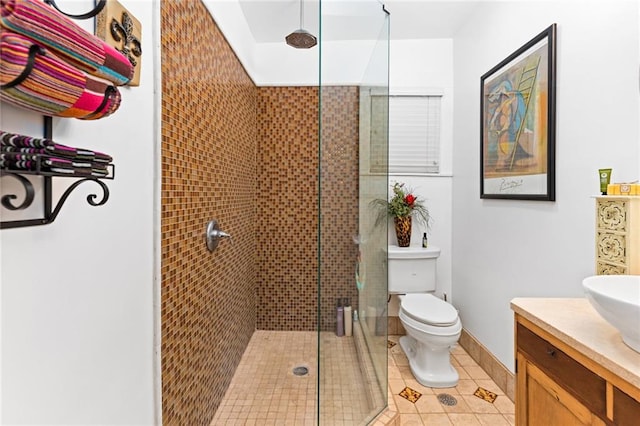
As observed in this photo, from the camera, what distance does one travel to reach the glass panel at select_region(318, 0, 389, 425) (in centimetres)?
154

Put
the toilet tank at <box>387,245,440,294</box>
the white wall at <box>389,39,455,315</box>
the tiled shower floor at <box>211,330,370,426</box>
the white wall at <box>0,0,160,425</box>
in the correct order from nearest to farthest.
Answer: the white wall at <box>0,0,160,425</box>
the tiled shower floor at <box>211,330,370,426</box>
the toilet tank at <box>387,245,440,294</box>
the white wall at <box>389,39,455,315</box>

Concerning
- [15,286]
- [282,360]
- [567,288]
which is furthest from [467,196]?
[15,286]

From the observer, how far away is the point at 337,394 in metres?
1.53

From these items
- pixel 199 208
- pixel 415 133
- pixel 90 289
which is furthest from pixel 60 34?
pixel 415 133

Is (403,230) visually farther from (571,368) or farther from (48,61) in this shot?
(48,61)

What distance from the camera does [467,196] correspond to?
2.42 metres

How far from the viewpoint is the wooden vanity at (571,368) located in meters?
0.73

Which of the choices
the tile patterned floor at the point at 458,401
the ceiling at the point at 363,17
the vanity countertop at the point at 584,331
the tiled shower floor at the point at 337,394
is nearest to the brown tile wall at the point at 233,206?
the tiled shower floor at the point at 337,394

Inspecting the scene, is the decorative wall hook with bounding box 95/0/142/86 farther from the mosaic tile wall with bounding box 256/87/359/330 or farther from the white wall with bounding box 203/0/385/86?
the mosaic tile wall with bounding box 256/87/359/330

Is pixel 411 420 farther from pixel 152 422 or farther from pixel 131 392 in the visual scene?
pixel 131 392

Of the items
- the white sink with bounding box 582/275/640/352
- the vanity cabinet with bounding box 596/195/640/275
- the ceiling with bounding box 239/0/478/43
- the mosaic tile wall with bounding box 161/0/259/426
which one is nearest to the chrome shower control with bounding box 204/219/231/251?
the mosaic tile wall with bounding box 161/0/259/426

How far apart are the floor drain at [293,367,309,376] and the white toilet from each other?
72cm

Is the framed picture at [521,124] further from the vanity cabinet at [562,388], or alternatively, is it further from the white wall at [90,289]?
→ the white wall at [90,289]

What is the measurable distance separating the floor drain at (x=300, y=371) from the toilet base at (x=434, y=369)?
720mm
